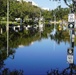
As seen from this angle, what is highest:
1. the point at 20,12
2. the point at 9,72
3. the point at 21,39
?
the point at 20,12

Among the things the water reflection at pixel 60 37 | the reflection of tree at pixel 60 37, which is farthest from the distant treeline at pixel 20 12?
the reflection of tree at pixel 60 37

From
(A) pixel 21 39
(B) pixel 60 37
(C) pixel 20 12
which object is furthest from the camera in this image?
(C) pixel 20 12

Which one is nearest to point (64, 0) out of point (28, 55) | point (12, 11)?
point (28, 55)

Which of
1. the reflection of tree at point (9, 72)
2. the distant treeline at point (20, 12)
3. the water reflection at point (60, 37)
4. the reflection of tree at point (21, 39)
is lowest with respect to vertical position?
the water reflection at point (60, 37)

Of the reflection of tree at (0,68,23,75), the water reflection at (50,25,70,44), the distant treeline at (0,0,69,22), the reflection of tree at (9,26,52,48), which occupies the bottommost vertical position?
the water reflection at (50,25,70,44)

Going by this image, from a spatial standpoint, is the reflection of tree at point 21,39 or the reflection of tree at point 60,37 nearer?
the reflection of tree at point 21,39

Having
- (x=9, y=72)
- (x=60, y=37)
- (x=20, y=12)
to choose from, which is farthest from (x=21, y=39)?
(x=20, y=12)

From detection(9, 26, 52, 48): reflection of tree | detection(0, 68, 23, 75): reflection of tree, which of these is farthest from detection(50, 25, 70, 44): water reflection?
detection(0, 68, 23, 75): reflection of tree

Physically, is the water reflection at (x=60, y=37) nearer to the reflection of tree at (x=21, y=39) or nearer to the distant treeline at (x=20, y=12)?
the reflection of tree at (x=21, y=39)

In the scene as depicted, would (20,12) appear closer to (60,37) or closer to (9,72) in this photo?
(60,37)

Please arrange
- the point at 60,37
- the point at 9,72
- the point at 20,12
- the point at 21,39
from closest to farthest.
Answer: the point at 9,72
the point at 21,39
the point at 60,37
the point at 20,12

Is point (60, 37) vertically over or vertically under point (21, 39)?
under

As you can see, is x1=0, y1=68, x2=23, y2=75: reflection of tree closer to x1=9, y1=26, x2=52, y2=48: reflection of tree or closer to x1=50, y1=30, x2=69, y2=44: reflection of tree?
x1=9, y1=26, x2=52, y2=48: reflection of tree

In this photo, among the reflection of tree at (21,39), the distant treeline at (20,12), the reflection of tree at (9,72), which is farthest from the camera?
the distant treeline at (20,12)
